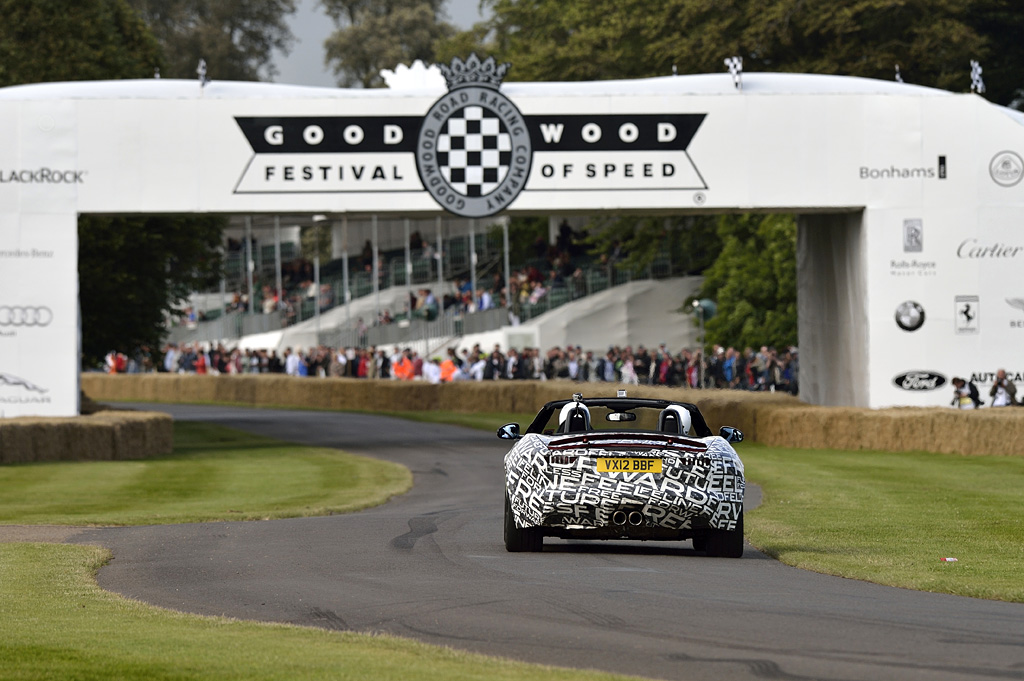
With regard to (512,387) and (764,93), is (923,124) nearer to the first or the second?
(764,93)

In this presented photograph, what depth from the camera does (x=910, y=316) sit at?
28.4 meters

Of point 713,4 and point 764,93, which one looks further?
point 713,4

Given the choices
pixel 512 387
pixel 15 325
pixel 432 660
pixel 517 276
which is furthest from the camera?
pixel 517 276

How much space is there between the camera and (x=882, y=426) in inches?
1097

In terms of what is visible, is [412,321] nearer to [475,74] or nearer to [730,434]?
[475,74]

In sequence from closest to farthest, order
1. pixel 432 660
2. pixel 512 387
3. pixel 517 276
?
pixel 432 660 → pixel 512 387 → pixel 517 276

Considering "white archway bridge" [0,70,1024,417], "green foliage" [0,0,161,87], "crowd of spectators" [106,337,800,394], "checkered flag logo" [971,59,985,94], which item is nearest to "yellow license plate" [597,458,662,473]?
"white archway bridge" [0,70,1024,417]

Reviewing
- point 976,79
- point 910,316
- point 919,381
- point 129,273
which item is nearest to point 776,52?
point 976,79

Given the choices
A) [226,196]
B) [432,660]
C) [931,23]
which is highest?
[931,23]

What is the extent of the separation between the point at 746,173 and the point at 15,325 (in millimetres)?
13049

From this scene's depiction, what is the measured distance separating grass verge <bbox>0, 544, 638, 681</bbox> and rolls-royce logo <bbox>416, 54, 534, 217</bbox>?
18536 millimetres

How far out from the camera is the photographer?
28031 mm

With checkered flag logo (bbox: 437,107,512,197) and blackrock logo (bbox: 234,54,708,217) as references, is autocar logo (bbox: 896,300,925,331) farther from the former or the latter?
checkered flag logo (bbox: 437,107,512,197)

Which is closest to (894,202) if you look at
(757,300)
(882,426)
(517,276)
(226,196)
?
(882,426)
